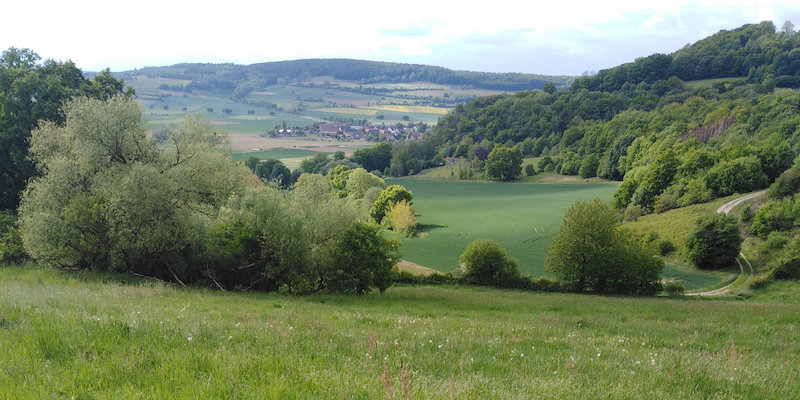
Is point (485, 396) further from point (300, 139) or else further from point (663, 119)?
point (300, 139)

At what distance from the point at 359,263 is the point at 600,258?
72.2ft

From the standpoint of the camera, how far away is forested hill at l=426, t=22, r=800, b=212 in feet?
248

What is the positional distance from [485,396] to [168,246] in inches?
923

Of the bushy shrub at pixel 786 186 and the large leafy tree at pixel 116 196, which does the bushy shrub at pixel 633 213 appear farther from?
the large leafy tree at pixel 116 196

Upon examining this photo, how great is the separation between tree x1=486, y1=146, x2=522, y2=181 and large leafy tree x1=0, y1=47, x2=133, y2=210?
358ft

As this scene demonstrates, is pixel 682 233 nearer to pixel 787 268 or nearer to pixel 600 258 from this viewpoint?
pixel 787 268

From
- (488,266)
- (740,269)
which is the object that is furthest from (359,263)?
(740,269)

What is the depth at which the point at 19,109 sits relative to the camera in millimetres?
33500

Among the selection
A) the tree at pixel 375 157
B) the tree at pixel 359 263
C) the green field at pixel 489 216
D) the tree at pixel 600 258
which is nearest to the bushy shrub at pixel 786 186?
the green field at pixel 489 216

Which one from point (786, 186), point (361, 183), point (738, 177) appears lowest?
point (361, 183)

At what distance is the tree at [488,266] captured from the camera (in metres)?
41.2

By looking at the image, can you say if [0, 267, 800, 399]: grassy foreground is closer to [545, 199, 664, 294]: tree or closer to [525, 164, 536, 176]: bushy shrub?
[545, 199, 664, 294]: tree

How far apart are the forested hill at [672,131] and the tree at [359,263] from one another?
206 feet

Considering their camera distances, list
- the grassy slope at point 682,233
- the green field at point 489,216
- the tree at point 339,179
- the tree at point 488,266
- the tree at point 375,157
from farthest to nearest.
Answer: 1. the tree at point 375,157
2. the tree at point 339,179
3. the green field at point 489,216
4. the grassy slope at point 682,233
5. the tree at point 488,266
